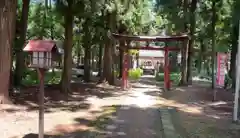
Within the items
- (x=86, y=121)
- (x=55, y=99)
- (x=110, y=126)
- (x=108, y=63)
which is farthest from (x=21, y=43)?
(x=110, y=126)

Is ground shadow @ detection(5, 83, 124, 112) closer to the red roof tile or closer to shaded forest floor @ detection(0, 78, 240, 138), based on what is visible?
shaded forest floor @ detection(0, 78, 240, 138)

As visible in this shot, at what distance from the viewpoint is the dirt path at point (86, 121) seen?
9.13 metres

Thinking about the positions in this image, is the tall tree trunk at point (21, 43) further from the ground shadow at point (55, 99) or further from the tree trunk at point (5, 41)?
the tree trunk at point (5, 41)

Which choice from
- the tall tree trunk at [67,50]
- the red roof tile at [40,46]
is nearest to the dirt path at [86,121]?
the red roof tile at [40,46]

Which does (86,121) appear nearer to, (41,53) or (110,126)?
(110,126)

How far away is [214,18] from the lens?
2488 cm

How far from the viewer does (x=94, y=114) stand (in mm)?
12195

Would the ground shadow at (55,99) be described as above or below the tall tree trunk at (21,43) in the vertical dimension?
below

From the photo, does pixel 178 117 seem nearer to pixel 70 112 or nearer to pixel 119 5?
pixel 70 112

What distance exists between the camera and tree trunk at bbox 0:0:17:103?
12.1m

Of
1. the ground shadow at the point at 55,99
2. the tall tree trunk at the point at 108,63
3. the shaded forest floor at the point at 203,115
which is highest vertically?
the tall tree trunk at the point at 108,63

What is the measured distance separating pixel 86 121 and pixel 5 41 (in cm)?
383

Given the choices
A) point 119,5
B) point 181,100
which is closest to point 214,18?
point 119,5

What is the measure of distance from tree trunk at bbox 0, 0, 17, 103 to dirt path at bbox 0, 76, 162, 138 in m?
0.68
